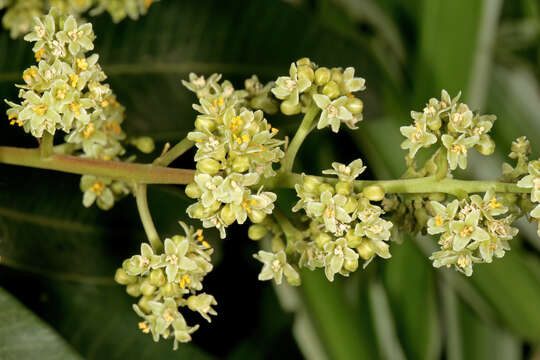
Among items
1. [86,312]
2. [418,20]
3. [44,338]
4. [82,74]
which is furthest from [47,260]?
[418,20]

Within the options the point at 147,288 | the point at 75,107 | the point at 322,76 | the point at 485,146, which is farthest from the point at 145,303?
the point at 485,146

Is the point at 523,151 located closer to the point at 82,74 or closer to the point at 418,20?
the point at 82,74

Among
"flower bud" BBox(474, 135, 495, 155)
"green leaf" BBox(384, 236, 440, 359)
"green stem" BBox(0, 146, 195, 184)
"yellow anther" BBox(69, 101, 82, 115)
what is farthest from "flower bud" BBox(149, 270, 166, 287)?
"green leaf" BBox(384, 236, 440, 359)

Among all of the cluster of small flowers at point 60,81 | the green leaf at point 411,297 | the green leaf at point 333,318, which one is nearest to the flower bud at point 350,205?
the cluster of small flowers at point 60,81

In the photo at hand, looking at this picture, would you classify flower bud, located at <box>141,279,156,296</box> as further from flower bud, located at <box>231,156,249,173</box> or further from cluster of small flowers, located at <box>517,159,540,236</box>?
cluster of small flowers, located at <box>517,159,540,236</box>

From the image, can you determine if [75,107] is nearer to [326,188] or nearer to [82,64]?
[82,64]
